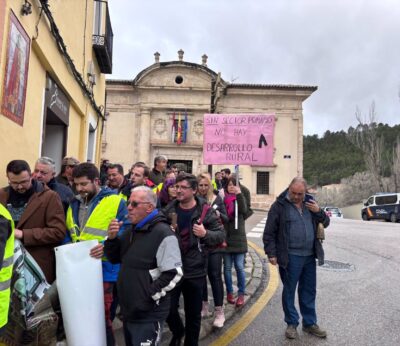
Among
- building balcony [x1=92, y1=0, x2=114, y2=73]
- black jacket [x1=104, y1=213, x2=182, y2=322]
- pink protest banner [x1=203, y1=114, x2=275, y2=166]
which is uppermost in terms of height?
building balcony [x1=92, y1=0, x2=114, y2=73]

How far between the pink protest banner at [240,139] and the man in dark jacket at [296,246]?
2.01 m

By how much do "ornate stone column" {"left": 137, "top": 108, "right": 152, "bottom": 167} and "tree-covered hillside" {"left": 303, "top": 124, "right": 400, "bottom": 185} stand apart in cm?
3657

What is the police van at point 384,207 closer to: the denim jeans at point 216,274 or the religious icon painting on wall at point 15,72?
the denim jeans at point 216,274

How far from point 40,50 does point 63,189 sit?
294cm

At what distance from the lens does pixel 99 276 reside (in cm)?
290

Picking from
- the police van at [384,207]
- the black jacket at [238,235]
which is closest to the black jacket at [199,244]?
the black jacket at [238,235]

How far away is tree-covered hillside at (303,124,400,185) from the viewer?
62.4m

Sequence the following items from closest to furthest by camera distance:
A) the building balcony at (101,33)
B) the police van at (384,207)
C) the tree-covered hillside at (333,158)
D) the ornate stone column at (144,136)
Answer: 1. the building balcony at (101,33)
2. the police van at (384,207)
3. the ornate stone column at (144,136)
4. the tree-covered hillside at (333,158)

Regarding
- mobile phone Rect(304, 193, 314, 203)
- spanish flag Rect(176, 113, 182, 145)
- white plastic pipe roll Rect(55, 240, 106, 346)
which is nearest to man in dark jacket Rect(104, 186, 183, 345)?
white plastic pipe roll Rect(55, 240, 106, 346)

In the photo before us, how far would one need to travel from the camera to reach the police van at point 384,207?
85.5ft

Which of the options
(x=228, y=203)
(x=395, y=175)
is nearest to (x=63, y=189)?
(x=228, y=203)

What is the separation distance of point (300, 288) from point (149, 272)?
240 centimetres

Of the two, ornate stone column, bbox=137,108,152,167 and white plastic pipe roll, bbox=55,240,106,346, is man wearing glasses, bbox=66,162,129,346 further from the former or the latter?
ornate stone column, bbox=137,108,152,167

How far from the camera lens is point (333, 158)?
67.4m
